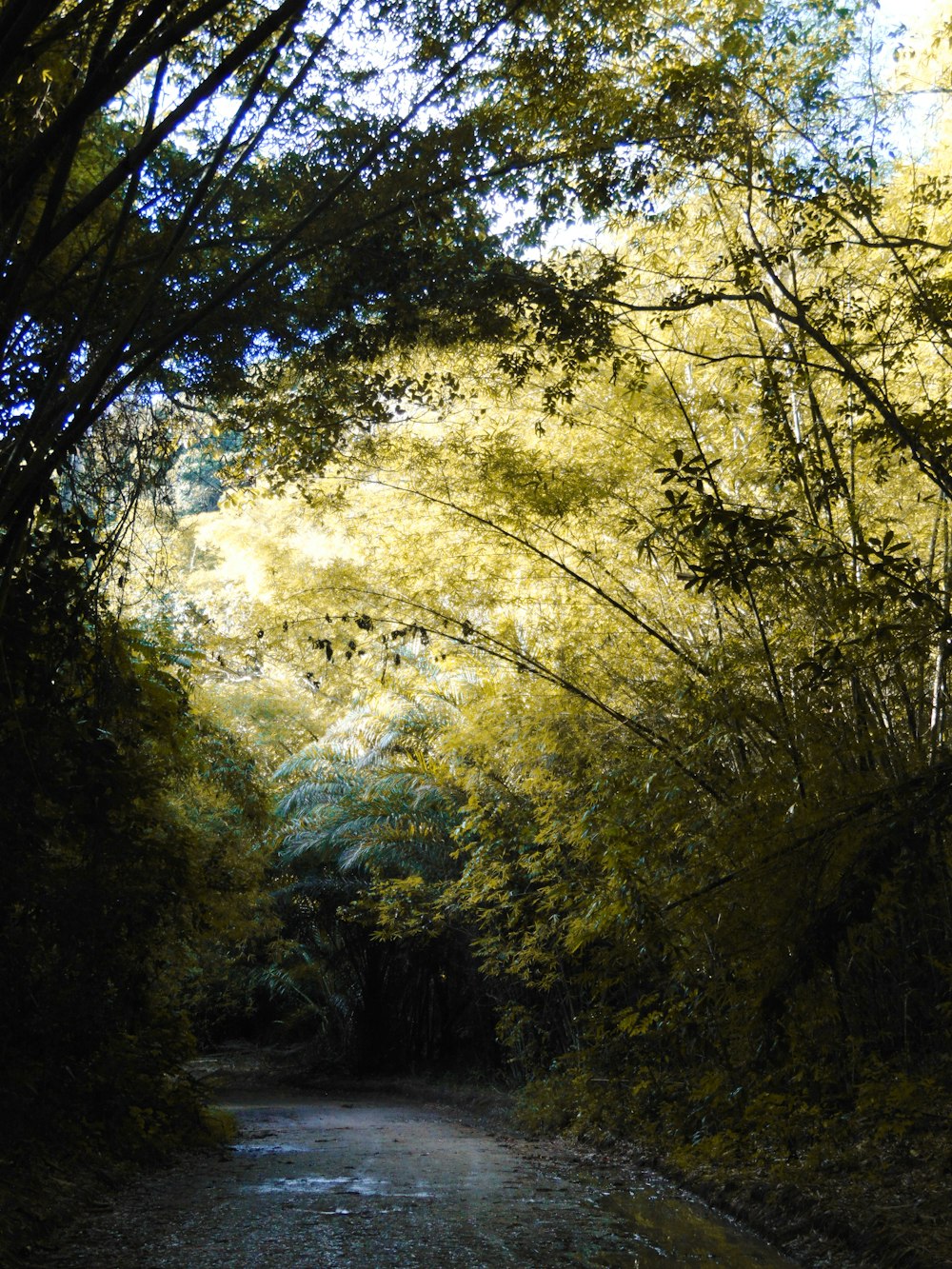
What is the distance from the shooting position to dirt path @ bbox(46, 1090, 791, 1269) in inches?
164

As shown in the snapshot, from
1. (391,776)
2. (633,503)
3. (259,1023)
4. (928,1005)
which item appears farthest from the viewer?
(259,1023)

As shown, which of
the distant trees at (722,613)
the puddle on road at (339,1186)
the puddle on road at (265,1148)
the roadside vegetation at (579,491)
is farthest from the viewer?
the puddle on road at (265,1148)

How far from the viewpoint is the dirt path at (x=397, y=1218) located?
4.18 m

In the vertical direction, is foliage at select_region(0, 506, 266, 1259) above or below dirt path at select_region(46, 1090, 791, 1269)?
above

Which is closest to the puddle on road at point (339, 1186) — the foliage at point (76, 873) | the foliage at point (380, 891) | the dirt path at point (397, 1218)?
the dirt path at point (397, 1218)

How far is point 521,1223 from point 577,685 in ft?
12.0

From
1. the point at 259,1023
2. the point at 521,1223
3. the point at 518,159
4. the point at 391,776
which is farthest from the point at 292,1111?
the point at 518,159

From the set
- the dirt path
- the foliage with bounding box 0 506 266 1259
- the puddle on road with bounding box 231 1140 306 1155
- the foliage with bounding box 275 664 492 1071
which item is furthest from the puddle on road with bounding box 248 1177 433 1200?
the foliage with bounding box 275 664 492 1071

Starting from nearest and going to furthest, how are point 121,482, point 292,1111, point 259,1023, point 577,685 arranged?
point 121,482 < point 577,685 < point 292,1111 < point 259,1023

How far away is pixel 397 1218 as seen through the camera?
4.97 metres

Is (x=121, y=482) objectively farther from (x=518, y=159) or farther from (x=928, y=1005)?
(x=928, y=1005)

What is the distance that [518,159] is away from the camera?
5121 mm

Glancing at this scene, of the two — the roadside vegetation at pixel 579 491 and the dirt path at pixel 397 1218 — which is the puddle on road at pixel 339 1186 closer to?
the dirt path at pixel 397 1218

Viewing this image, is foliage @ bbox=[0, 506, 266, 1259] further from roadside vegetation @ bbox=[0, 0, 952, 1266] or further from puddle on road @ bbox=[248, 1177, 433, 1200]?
puddle on road @ bbox=[248, 1177, 433, 1200]
